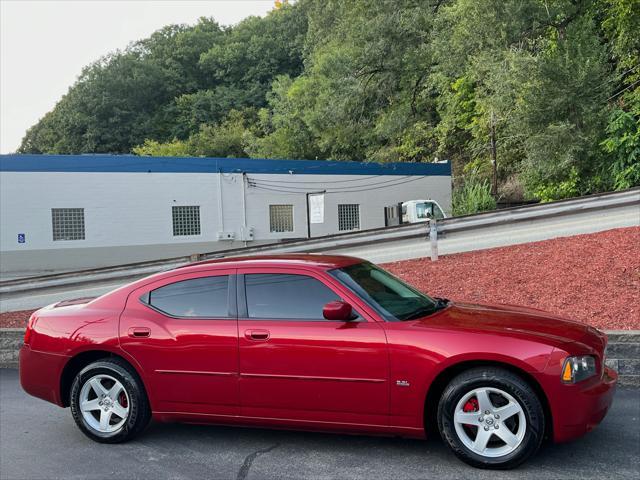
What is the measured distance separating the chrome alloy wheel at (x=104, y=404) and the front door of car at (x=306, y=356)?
1096 mm

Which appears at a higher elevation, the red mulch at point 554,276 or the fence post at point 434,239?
the fence post at point 434,239

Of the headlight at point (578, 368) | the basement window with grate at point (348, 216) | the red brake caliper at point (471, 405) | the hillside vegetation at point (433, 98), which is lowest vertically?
the red brake caliper at point (471, 405)

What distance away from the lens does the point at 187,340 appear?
494cm

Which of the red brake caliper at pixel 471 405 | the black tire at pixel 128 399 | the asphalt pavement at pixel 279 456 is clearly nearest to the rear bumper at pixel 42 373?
the black tire at pixel 128 399

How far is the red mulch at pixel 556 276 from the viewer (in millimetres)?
7793

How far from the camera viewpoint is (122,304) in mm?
5297

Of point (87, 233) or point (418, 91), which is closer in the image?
point (87, 233)

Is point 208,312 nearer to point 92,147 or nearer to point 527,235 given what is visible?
point 527,235

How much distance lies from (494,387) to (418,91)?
31023 millimetres

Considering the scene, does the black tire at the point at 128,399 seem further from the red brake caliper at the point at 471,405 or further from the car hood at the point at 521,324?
the red brake caliper at the point at 471,405

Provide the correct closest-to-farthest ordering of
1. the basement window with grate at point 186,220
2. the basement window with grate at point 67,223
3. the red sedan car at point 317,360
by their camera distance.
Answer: the red sedan car at point 317,360, the basement window with grate at point 67,223, the basement window with grate at point 186,220

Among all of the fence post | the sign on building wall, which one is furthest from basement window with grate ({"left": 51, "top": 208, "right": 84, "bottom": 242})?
the fence post

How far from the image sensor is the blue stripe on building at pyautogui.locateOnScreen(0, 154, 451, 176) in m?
24.2

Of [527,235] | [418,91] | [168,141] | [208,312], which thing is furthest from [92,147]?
[208,312]
